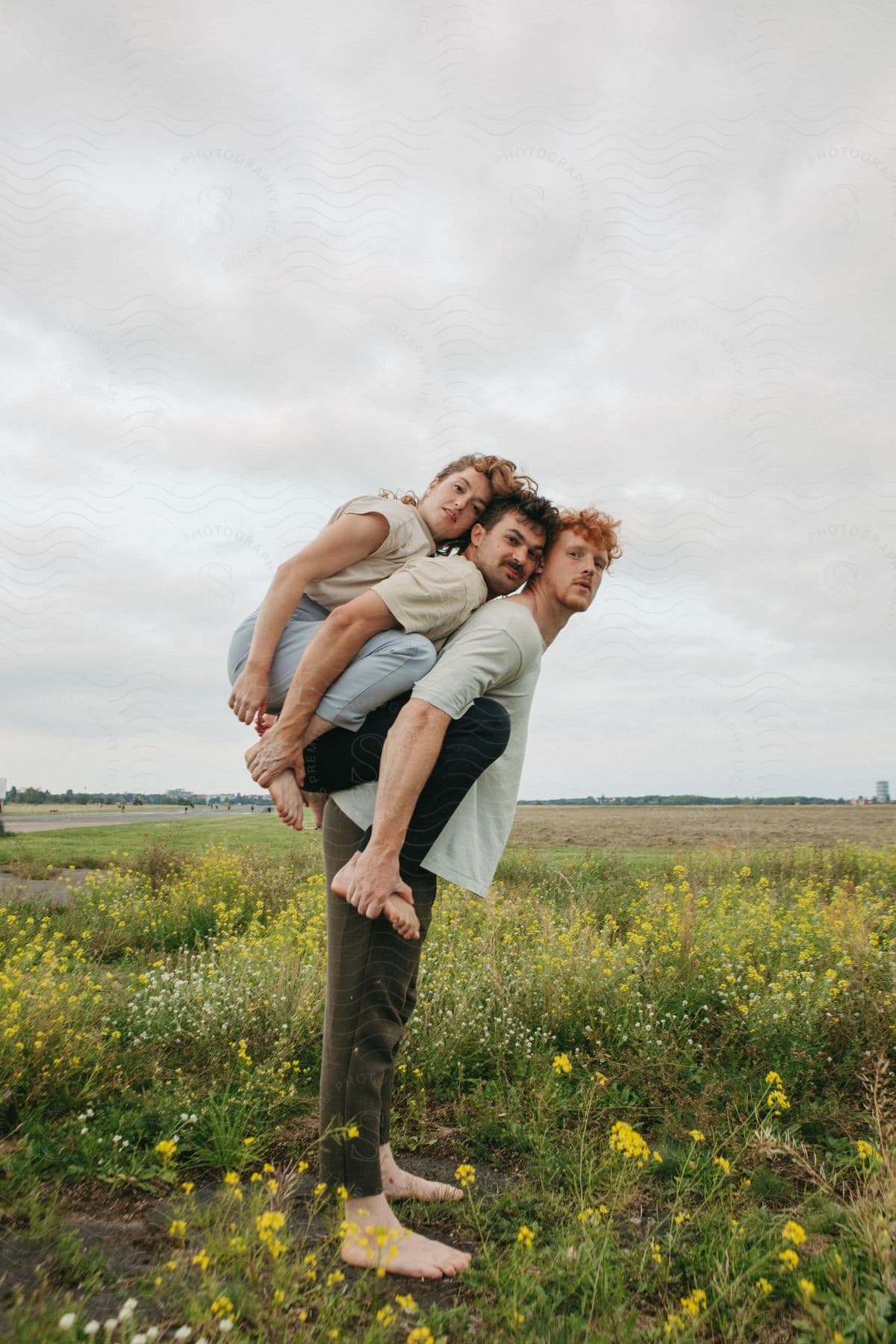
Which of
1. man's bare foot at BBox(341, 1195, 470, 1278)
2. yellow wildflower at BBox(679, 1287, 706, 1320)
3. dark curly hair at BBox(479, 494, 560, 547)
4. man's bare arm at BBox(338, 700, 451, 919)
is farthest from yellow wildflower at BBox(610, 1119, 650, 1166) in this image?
dark curly hair at BBox(479, 494, 560, 547)

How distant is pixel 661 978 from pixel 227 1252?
12.1 ft

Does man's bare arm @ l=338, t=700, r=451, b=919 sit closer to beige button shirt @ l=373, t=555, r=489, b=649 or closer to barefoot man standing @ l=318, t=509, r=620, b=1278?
barefoot man standing @ l=318, t=509, r=620, b=1278

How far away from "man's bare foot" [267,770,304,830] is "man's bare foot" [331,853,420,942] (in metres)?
0.28

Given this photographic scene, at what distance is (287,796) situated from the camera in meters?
2.77

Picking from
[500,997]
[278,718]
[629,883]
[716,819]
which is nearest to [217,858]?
[629,883]

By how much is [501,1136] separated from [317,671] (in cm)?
246

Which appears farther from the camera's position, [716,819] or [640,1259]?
[716,819]

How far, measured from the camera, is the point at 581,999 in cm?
492

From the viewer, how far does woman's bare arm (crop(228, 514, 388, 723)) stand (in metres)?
2.84

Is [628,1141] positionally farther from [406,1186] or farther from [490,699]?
[490,699]

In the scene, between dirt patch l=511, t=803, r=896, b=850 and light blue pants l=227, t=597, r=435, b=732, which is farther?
dirt patch l=511, t=803, r=896, b=850

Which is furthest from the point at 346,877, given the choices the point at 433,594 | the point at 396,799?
the point at 433,594

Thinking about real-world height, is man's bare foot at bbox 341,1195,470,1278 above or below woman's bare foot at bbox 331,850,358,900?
below

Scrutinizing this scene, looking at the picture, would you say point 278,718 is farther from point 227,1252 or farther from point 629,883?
point 629,883
